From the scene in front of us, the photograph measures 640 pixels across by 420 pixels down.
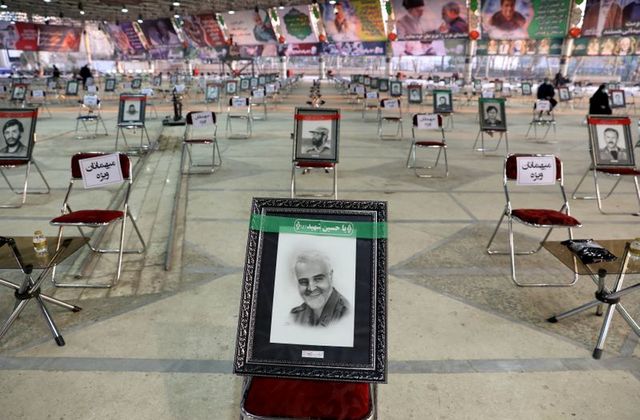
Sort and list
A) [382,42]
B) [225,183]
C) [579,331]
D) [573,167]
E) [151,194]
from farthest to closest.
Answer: [382,42] → [573,167] → [225,183] → [151,194] → [579,331]

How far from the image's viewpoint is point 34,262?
2.78 meters

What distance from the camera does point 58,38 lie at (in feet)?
123

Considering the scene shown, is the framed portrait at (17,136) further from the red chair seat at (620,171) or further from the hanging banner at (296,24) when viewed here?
the hanging banner at (296,24)

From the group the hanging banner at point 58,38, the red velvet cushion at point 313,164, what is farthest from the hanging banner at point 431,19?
the hanging banner at point 58,38

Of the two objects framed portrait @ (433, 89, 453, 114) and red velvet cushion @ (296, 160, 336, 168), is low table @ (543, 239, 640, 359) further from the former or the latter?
framed portrait @ (433, 89, 453, 114)

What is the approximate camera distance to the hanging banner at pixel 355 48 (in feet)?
99.2

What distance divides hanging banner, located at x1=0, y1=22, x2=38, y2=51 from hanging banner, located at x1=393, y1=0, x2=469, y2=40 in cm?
2867

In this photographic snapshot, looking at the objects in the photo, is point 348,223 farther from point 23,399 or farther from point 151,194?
point 151,194

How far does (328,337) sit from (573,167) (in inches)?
327

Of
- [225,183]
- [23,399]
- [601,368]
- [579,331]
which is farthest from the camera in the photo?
[225,183]

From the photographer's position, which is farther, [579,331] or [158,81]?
[158,81]

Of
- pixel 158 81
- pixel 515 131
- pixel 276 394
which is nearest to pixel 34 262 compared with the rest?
pixel 276 394

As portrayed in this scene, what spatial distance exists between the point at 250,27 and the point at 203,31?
18.2ft

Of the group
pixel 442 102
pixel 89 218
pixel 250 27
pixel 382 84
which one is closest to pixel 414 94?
pixel 442 102
